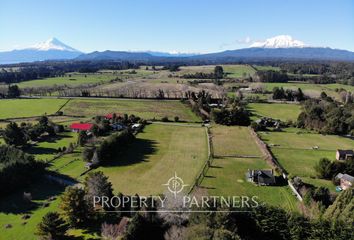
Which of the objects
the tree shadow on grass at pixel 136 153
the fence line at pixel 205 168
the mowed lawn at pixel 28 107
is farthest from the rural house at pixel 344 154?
the mowed lawn at pixel 28 107

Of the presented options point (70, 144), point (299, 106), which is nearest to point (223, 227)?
point (70, 144)

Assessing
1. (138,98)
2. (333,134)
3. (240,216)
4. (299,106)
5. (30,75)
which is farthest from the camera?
(30,75)

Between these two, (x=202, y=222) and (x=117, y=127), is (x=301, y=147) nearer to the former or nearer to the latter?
(x=202, y=222)

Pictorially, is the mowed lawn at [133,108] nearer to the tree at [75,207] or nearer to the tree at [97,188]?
the tree at [97,188]

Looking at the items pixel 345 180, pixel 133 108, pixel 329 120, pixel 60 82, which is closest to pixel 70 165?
pixel 345 180

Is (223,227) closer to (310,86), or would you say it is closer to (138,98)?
(138,98)

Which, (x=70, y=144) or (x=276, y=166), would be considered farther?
(x=70, y=144)
